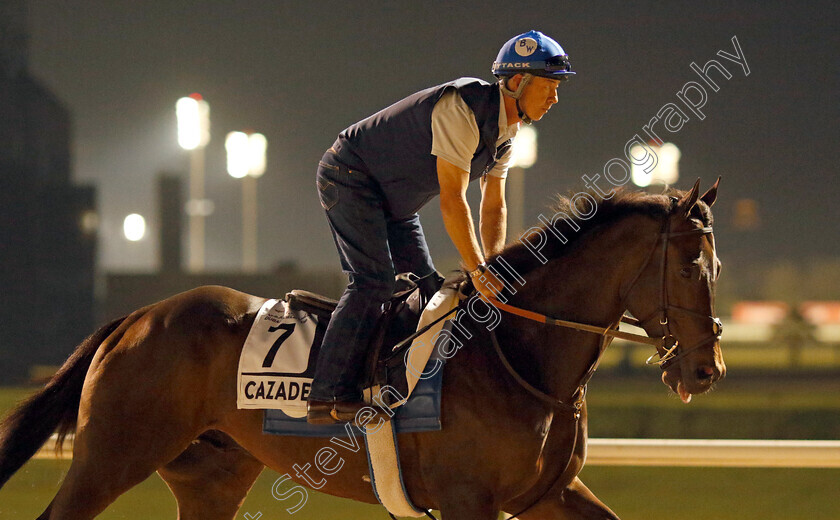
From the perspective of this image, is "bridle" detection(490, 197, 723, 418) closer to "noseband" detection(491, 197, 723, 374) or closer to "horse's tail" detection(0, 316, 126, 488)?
"noseband" detection(491, 197, 723, 374)

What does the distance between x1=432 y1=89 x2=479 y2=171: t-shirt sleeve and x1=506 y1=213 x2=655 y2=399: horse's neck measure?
43 cm

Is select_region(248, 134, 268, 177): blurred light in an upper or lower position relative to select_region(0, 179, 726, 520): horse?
upper

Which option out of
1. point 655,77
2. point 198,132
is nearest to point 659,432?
point 198,132

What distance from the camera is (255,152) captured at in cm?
1426

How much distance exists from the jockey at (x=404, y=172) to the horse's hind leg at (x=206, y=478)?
62 centimetres

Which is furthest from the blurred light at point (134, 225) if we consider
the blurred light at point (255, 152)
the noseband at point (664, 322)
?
A: the noseband at point (664, 322)

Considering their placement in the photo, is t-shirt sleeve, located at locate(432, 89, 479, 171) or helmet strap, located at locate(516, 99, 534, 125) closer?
t-shirt sleeve, located at locate(432, 89, 479, 171)

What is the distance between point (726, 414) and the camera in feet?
31.5

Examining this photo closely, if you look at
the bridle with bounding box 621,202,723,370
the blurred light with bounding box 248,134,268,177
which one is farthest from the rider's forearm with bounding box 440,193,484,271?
the blurred light with bounding box 248,134,268,177

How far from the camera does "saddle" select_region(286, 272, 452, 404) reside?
2496mm

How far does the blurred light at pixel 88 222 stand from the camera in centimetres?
1606

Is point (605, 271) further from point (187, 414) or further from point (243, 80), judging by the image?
point (243, 80)

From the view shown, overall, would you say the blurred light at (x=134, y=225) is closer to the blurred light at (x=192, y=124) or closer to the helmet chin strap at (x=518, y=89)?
the blurred light at (x=192, y=124)

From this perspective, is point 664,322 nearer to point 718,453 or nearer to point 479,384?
point 479,384
